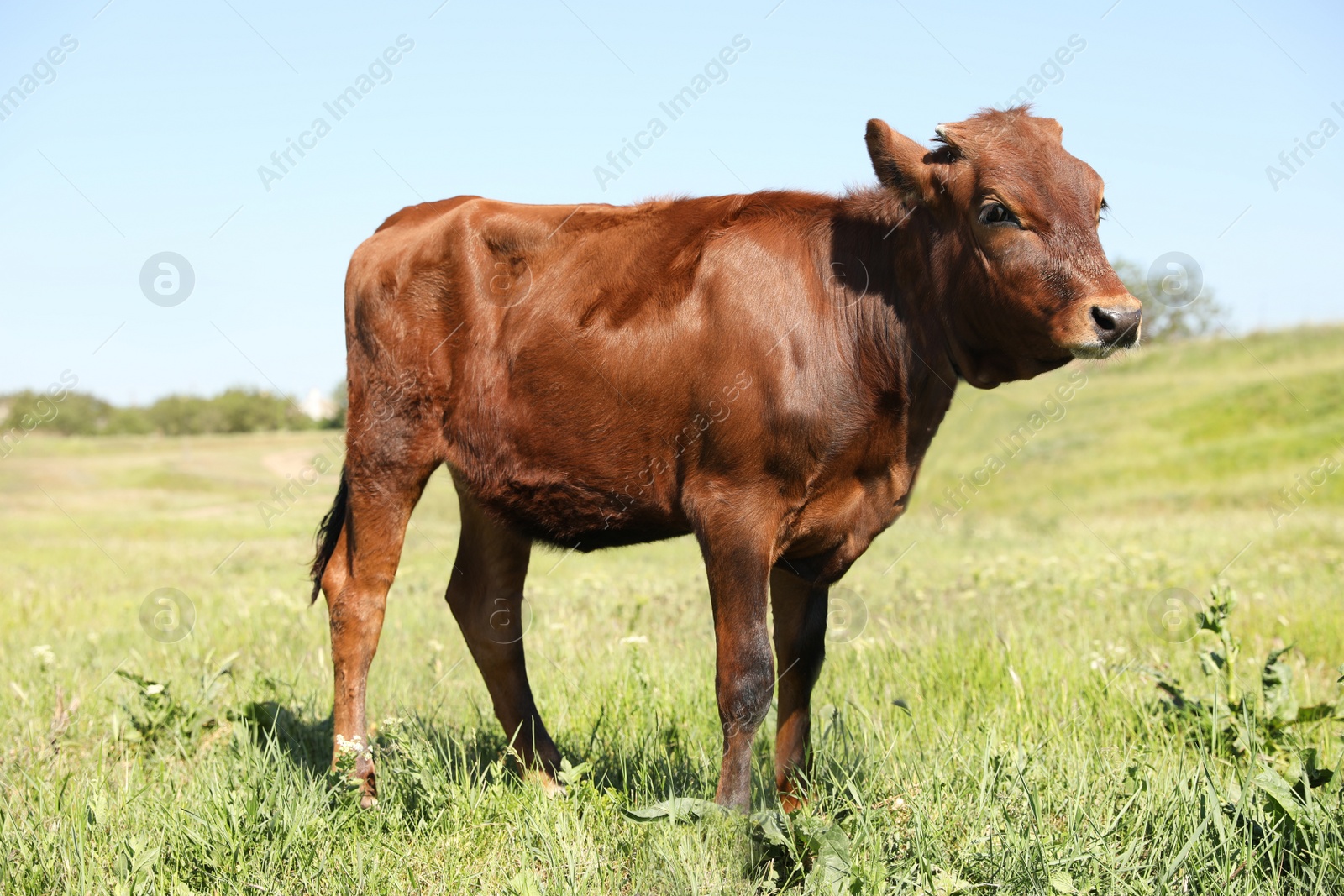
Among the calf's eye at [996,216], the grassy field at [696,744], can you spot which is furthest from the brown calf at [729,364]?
the grassy field at [696,744]

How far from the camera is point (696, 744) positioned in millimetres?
4590

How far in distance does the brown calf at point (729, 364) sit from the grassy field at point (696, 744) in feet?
1.36

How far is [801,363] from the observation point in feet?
12.6

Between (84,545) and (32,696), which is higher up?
(32,696)

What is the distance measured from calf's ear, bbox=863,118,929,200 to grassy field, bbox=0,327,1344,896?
2.06 m

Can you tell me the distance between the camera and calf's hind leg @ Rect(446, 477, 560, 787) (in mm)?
4867

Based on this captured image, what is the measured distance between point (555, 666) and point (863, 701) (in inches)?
69.3

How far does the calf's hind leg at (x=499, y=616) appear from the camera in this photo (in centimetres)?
487

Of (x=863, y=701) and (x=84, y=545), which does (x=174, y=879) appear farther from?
(x=84, y=545)

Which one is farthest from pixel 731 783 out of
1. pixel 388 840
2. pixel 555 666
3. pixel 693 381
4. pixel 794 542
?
pixel 555 666

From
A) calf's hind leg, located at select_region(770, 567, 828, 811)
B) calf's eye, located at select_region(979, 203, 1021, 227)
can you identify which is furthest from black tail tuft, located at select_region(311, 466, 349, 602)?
calf's eye, located at select_region(979, 203, 1021, 227)

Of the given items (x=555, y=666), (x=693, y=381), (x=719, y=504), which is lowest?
(x=555, y=666)

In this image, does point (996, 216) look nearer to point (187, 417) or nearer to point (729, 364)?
point (729, 364)

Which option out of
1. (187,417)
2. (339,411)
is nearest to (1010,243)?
(339,411)
